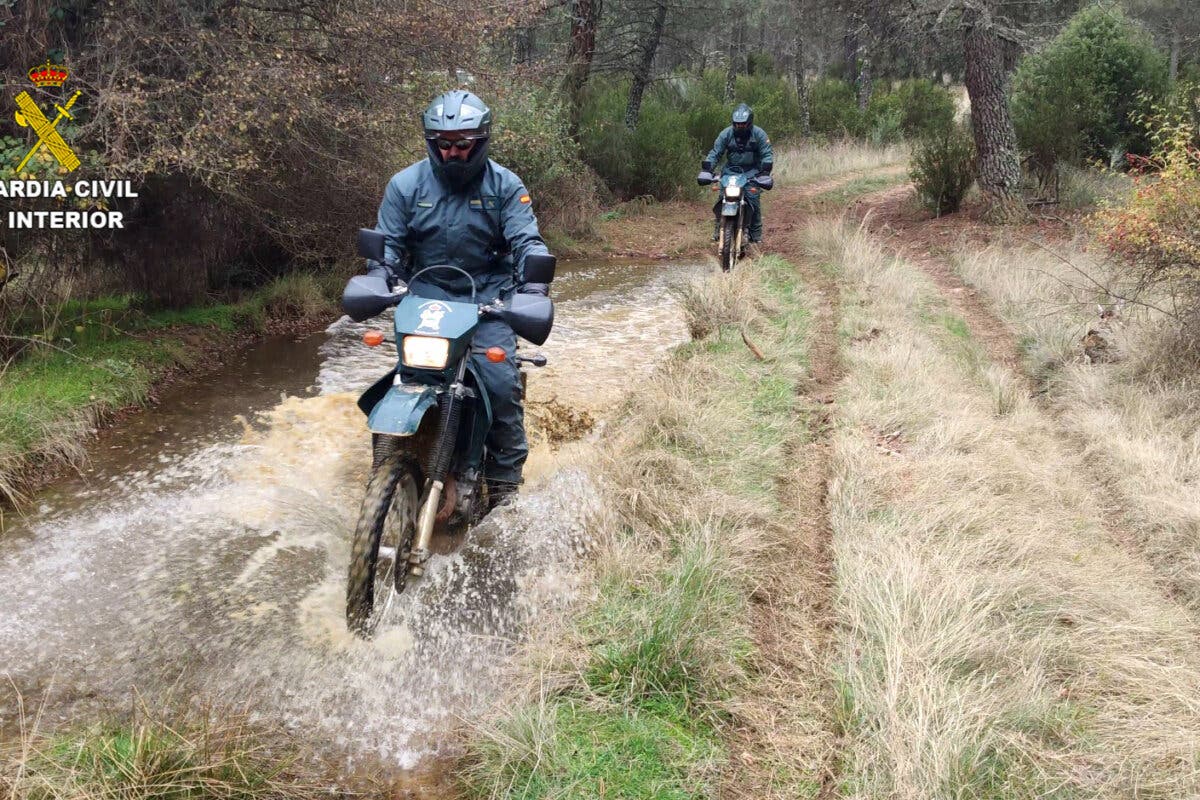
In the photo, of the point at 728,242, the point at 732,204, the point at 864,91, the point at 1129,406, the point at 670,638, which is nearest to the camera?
the point at 670,638

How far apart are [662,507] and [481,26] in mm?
5289

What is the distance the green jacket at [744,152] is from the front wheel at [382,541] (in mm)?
7734

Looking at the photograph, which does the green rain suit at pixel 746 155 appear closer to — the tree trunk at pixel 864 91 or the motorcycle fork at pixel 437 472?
the motorcycle fork at pixel 437 472

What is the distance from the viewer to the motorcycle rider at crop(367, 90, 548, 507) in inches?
168

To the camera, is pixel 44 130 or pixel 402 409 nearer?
pixel 402 409

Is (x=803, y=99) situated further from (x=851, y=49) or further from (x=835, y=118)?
(x=851, y=49)

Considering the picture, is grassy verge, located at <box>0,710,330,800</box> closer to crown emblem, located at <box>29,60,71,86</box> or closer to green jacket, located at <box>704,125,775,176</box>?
crown emblem, located at <box>29,60,71,86</box>

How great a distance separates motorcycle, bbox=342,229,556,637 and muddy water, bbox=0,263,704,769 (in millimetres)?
268

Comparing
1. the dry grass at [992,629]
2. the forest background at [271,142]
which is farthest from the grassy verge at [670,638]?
the forest background at [271,142]

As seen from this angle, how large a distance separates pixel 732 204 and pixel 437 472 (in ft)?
23.7

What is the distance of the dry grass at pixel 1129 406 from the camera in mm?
4172

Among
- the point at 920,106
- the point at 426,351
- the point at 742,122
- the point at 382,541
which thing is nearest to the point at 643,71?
the point at 742,122

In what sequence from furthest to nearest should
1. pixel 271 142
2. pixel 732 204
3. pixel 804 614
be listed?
pixel 732 204
pixel 271 142
pixel 804 614

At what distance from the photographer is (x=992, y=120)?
11992 millimetres
